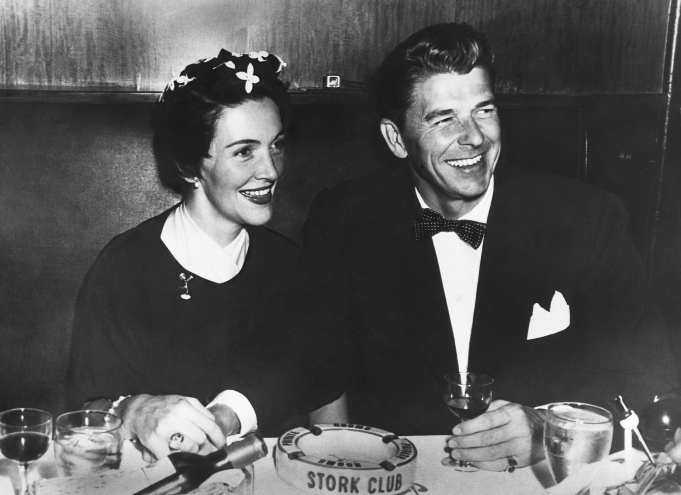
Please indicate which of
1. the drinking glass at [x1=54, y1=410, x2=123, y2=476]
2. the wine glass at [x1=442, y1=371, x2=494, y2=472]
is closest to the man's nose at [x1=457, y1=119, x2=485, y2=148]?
the wine glass at [x1=442, y1=371, x2=494, y2=472]

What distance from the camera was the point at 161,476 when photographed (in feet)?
4.26

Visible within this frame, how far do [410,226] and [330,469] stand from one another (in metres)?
0.85

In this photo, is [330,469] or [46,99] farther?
[46,99]

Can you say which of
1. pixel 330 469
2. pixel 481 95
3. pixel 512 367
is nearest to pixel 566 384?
pixel 512 367

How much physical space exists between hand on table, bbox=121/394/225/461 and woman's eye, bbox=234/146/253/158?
558 millimetres

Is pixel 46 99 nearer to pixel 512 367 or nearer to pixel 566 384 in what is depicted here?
pixel 512 367

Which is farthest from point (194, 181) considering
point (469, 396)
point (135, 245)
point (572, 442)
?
point (572, 442)

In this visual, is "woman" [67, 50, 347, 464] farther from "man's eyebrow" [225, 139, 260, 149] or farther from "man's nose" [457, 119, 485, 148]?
"man's nose" [457, 119, 485, 148]

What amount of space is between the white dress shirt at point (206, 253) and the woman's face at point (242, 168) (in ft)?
0.09

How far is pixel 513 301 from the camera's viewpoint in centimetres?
195

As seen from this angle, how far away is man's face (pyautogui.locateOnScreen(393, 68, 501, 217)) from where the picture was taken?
183cm

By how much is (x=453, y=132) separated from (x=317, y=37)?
415 millimetres

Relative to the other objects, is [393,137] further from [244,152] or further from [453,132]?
[244,152]

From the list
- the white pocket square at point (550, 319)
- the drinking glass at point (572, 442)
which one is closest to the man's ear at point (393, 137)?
the white pocket square at point (550, 319)
